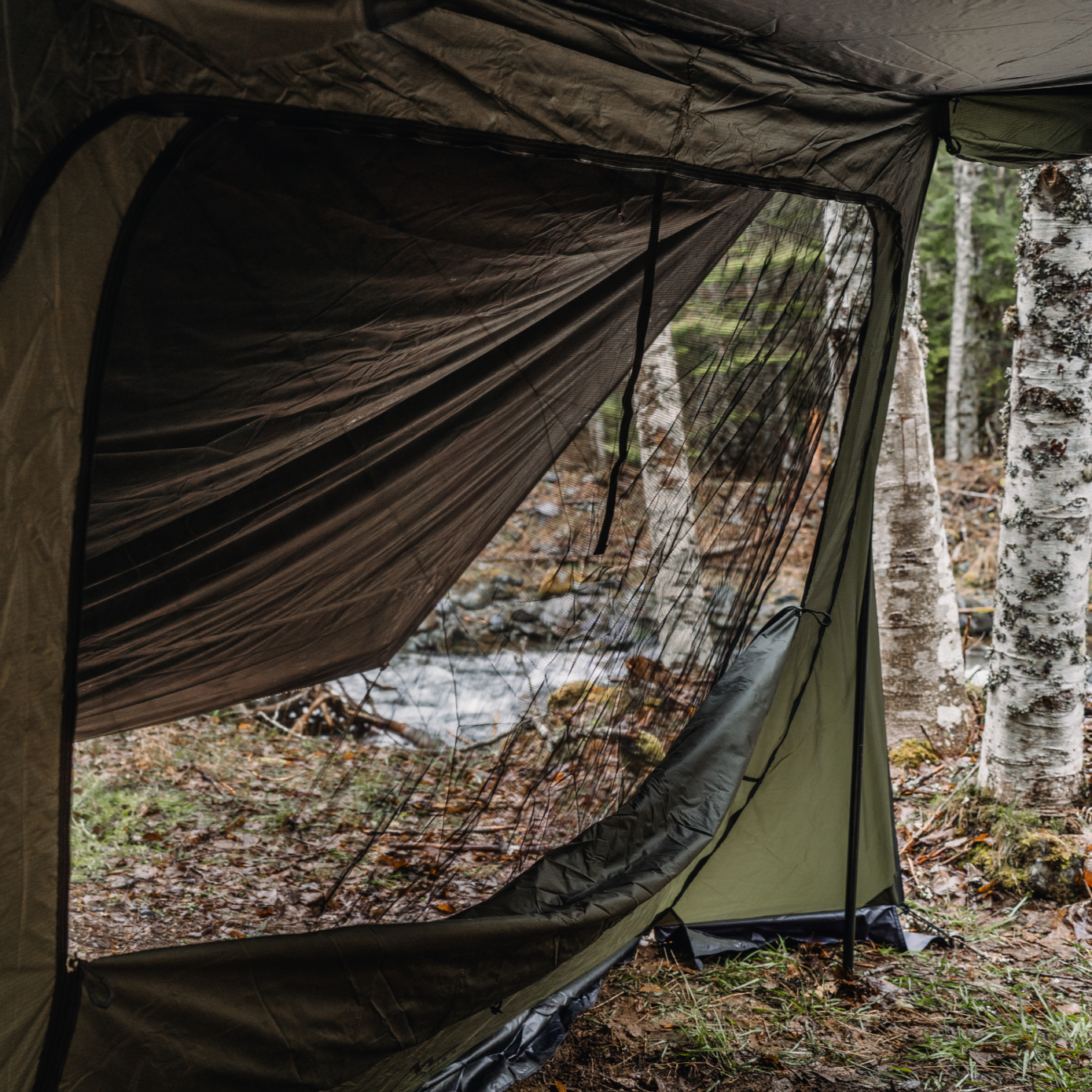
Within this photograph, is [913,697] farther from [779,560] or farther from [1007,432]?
[779,560]

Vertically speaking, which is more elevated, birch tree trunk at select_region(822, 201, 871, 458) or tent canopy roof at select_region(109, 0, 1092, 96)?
tent canopy roof at select_region(109, 0, 1092, 96)

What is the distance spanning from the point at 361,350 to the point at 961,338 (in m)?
9.89

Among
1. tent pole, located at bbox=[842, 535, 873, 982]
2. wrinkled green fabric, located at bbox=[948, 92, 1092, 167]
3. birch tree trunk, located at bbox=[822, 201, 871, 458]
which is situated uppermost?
Result: wrinkled green fabric, located at bbox=[948, 92, 1092, 167]

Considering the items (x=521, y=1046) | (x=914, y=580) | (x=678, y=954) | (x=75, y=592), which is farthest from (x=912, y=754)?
(x=75, y=592)

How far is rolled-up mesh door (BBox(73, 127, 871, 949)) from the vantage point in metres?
1.22

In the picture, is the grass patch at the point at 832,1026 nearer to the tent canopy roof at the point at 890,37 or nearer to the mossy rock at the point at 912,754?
the mossy rock at the point at 912,754

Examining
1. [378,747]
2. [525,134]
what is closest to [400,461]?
[525,134]

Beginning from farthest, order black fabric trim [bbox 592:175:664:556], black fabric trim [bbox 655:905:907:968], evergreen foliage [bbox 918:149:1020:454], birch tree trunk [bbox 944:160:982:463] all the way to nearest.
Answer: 1. evergreen foliage [bbox 918:149:1020:454]
2. birch tree trunk [bbox 944:160:982:463]
3. black fabric trim [bbox 655:905:907:968]
4. black fabric trim [bbox 592:175:664:556]

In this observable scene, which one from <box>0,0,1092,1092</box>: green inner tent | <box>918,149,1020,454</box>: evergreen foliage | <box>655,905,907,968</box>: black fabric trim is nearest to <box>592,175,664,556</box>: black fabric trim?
<box>0,0,1092,1092</box>: green inner tent

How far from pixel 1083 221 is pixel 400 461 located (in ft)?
7.35

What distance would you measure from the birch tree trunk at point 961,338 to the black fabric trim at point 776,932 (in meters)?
8.79

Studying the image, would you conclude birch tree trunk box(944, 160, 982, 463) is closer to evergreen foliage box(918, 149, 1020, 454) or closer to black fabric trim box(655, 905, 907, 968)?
evergreen foliage box(918, 149, 1020, 454)

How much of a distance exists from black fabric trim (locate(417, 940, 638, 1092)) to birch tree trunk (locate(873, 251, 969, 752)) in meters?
1.85

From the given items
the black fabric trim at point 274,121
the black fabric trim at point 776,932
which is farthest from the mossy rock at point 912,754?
the black fabric trim at point 274,121
